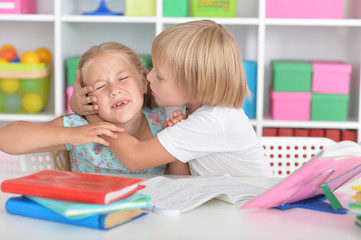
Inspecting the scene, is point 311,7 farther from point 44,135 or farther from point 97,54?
point 44,135

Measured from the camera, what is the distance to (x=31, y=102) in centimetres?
247

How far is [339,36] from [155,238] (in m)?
2.19

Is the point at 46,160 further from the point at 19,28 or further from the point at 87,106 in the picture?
the point at 19,28

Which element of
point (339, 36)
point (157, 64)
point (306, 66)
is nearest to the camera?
point (157, 64)

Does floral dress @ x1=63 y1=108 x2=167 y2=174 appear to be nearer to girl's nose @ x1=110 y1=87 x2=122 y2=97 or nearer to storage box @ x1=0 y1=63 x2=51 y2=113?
girl's nose @ x1=110 y1=87 x2=122 y2=97

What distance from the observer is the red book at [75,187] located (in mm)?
759

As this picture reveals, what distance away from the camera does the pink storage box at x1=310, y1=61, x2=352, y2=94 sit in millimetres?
2340

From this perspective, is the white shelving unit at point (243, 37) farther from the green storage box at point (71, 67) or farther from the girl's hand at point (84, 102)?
the girl's hand at point (84, 102)

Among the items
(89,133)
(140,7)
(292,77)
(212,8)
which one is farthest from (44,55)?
(89,133)

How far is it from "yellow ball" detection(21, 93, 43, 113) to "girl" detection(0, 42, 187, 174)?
1106mm

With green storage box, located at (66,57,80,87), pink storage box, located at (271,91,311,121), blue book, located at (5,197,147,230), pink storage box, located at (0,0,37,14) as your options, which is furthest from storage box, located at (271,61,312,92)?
blue book, located at (5,197,147,230)

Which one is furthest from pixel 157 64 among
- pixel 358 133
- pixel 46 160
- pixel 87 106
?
pixel 358 133

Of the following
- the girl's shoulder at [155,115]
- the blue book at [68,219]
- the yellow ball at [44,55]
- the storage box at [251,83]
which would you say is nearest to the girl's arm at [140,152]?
the girl's shoulder at [155,115]

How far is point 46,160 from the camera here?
1387mm
